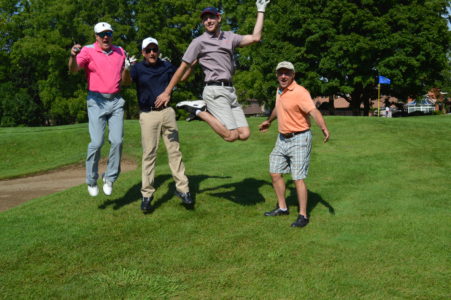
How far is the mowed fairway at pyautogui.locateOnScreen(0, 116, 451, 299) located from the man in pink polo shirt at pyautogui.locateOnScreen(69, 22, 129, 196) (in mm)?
771

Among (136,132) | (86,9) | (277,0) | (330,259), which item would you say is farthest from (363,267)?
(86,9)

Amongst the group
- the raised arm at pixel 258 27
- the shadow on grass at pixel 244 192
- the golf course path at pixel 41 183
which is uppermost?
the raised arm at pixel 258 27

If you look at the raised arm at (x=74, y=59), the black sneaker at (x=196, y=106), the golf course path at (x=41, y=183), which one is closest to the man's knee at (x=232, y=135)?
the black sneaker at (x=196, y=106)

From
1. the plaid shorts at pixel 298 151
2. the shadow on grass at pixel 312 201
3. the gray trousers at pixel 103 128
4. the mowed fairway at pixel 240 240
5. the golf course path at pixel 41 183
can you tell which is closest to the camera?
the mowed fairway at pixel 240 240

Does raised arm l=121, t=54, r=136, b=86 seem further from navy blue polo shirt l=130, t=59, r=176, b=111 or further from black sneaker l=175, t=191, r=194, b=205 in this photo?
black sneaker l=175, t=191, r=194, b=205

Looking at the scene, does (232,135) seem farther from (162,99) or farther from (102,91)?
(102,91)

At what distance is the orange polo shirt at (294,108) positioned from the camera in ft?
20.8

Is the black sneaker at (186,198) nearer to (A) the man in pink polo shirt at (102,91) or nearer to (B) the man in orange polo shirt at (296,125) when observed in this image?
(A) the man in pink polo shirt at (102,91)

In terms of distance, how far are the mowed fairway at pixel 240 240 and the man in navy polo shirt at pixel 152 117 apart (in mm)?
359

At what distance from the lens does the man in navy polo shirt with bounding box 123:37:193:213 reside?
696cm

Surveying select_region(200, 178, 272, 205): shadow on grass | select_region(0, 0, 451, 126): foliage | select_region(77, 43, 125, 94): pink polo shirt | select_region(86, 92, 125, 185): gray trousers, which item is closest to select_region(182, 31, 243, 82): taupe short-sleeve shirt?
select_region(77, 43, 125, 94): pink polo shirt

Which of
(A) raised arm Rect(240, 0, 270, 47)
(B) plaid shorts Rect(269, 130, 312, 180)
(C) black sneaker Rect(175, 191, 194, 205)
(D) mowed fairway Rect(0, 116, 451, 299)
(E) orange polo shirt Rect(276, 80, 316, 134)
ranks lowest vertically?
(D) mowed fairway Rect(0, 116, 451, 299)

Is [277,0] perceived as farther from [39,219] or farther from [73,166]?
[39,219]

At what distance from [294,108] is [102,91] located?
3.00 meters
